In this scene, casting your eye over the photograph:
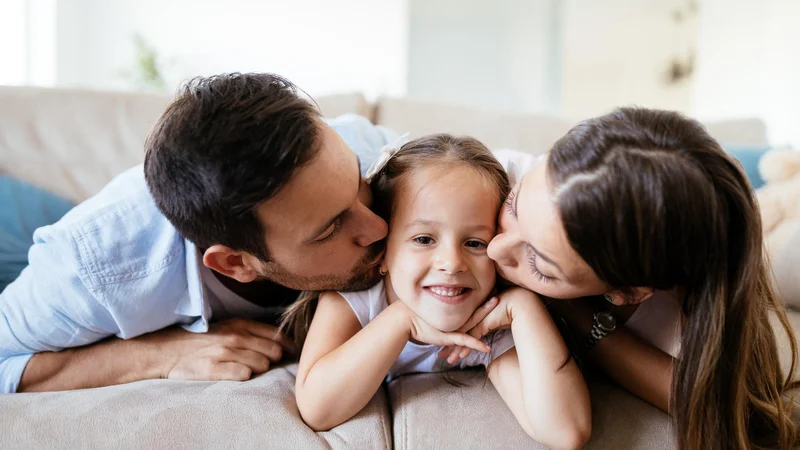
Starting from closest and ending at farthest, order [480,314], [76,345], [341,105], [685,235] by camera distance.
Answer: [685,235] → [480,314] → [76,345] → [341,105]

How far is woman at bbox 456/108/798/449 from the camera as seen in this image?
31.0 inches

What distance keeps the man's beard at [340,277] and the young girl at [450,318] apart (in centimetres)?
4

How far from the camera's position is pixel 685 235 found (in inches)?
31.0

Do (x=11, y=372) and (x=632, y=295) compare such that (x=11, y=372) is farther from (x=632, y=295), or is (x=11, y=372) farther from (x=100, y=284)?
(x=632, y=295)

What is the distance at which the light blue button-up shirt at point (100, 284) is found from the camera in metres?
1.15

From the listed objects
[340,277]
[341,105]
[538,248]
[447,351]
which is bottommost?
[447,351]

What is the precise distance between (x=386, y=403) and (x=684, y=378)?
483 mm

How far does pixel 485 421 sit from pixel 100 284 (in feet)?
2.41

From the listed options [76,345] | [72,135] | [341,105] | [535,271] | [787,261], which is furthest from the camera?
[341,105]

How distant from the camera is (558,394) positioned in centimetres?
92

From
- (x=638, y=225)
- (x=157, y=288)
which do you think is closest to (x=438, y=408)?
(x=638, y=225)

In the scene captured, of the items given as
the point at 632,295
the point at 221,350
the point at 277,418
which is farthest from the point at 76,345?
the point at 632,295

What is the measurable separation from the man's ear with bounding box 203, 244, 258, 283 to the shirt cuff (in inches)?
16.7

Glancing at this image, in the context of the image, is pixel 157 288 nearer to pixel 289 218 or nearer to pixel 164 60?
pixel 289 218
